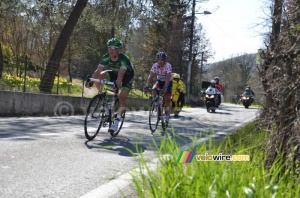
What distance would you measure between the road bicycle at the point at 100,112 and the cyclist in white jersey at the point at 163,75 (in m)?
2.05

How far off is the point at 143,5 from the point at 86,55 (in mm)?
30333

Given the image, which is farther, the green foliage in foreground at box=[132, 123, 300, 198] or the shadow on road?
the shadow on road

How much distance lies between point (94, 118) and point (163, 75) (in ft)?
11.3

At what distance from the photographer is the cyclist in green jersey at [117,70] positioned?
7166 mm

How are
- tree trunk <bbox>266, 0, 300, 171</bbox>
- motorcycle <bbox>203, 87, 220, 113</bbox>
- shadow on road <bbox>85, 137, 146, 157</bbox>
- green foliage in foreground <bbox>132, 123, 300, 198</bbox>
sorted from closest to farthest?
green foliage in foreground <bbox>132, 123, 300, 198</bbox>, tree trunk <bbox>266, 0, 300, 171</bbox>, shadow on road <bbox>85, 137, 146, 157</bbox>, motorcycle <bbox>203, 87, 220, 113</bbox>

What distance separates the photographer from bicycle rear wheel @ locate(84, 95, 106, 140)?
6766 mm

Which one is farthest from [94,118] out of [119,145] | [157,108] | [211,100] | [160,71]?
[211,100]

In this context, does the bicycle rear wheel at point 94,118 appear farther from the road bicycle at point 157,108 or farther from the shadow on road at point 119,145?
the road bicycle at point 157,108

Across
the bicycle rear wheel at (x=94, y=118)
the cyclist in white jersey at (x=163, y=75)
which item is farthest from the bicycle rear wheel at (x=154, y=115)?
the bicycle rear wheel at (x=94, y=118)

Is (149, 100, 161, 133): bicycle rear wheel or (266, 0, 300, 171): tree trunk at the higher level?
(266, 0, 300, 171): tree trunk

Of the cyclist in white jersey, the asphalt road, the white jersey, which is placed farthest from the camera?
the white jersey

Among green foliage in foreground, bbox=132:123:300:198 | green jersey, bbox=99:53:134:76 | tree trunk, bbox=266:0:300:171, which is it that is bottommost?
green foliage in foreground, bbox=132:123:300:198

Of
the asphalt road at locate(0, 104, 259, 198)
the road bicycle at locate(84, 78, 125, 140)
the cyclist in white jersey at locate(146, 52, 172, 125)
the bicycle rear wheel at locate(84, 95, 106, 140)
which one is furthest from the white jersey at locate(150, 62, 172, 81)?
the bicycle rear wheel at locate(84, 95, 106, 140)

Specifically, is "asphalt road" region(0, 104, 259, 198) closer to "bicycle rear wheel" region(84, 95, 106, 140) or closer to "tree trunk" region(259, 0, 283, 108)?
"bicycle rear wheel" region(84, 95, 106, 140)
